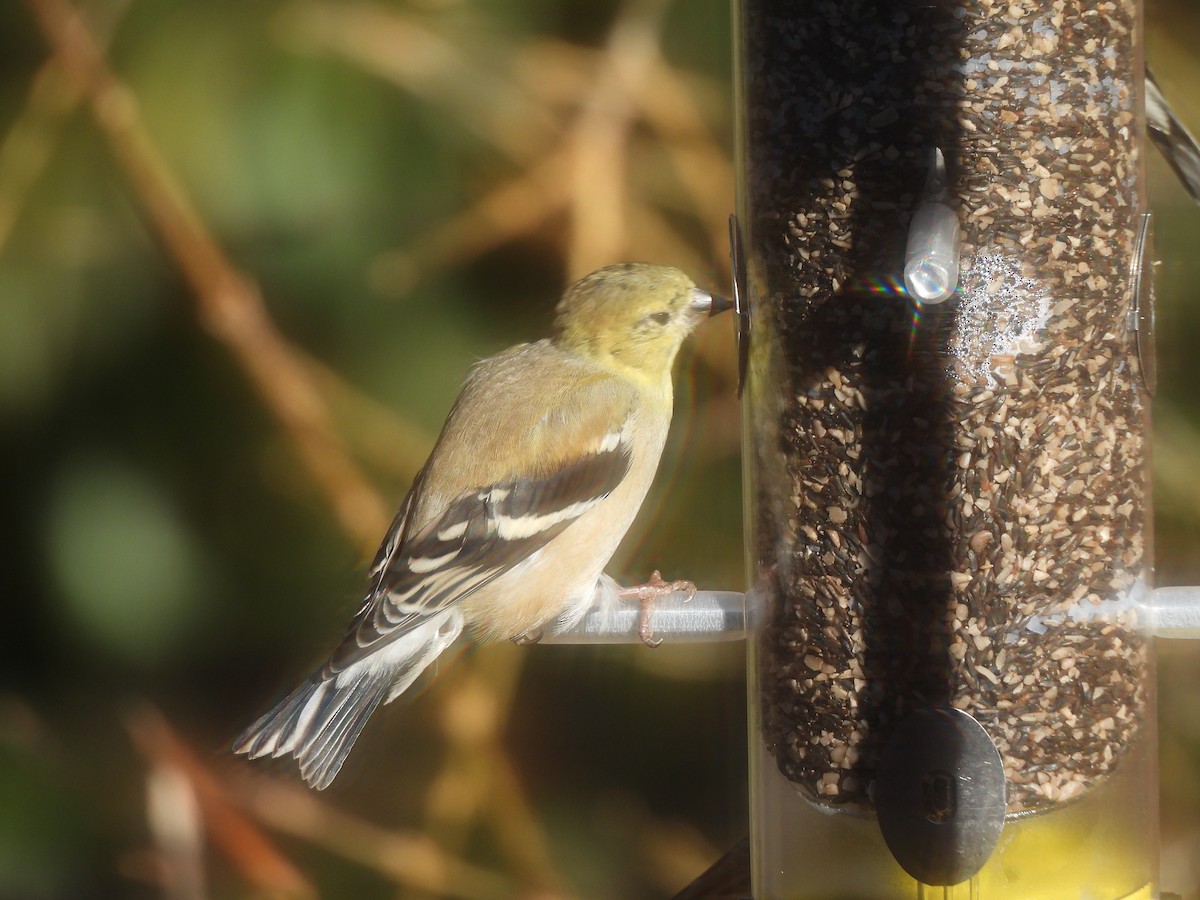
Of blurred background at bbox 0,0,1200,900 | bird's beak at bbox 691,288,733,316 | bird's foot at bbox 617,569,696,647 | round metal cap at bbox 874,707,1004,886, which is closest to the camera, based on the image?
round metal cap at bbox 874,707,1004,886

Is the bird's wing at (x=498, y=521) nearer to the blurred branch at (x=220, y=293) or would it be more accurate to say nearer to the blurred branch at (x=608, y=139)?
the blurred branch at (x=220, y=293)

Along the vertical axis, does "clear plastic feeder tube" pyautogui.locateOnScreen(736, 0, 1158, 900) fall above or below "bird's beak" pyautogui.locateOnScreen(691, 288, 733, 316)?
below

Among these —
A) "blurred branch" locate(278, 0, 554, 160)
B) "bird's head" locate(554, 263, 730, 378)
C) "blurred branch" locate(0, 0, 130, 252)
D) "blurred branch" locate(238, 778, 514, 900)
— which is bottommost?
"blurred branch" locate(238, 778, 514, 900)

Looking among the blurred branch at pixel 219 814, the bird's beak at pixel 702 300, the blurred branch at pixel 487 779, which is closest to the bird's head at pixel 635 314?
the bird's beak at pixel 702 300

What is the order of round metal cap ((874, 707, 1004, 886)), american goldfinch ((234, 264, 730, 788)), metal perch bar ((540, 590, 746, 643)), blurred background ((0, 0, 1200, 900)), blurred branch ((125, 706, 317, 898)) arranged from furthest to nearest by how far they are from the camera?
blurred branch ((125, 706, 317, 898)) → blurred background ((0, 0, 1200, 900)) → american goldfinch ((234, 264, 730, 788)) → metal perch bar ((540, 590, 746, 643)) → round metal cap ((874, 707, 1004, 886))

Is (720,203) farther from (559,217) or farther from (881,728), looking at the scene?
(881,728)

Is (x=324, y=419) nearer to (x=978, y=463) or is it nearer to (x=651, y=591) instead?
(x=651, y=591)

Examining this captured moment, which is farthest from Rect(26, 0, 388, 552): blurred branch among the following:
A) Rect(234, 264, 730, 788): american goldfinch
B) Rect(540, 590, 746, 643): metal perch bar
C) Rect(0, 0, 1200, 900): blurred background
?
Rect(540, 590, 746, 643): metal perch bar

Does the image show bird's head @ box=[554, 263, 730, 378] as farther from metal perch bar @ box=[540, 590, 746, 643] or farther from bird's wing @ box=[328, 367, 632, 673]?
metal perch bar @ box=[540, 590, 746, 643]
